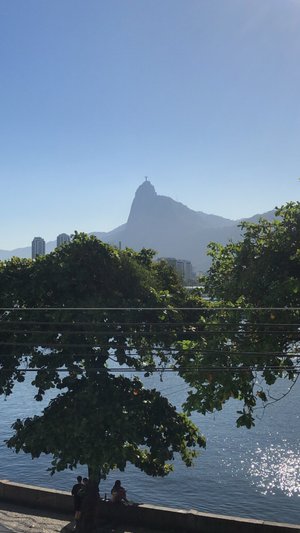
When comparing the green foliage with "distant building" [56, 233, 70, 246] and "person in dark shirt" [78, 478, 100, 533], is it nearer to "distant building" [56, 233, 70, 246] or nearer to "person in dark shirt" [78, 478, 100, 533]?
"person in dark shirt" [78, 478, 100, 533]

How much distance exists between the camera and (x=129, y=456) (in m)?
12.8

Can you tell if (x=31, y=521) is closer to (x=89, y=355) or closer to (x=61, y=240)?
(x=89, y=355)

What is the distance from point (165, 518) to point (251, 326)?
6114mm

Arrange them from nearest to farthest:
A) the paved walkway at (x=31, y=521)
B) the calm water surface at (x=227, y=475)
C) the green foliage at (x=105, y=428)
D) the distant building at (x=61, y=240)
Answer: the green foliage at (x=105, y=428) < the paved walkway at (x=31, y=521) < the distant building at (x=61, y=240) < the calm water surface at (x=227, y=475)

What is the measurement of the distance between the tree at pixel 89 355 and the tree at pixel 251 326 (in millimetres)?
1513

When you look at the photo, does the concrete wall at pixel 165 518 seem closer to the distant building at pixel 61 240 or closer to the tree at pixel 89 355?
the tree at pixel 89 355

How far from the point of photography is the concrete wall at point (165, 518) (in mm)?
13342

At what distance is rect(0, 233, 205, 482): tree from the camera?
1234 cm

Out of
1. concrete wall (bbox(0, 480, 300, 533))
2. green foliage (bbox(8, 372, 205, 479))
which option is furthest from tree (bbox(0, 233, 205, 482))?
concrete wall (bbox(0, 480, 300, 533))

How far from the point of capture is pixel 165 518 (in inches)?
550

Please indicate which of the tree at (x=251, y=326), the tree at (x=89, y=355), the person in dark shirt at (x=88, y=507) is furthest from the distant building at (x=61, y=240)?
the person in dark shirt at (x=88, y=507)

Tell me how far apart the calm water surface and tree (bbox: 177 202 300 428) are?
1164 cm

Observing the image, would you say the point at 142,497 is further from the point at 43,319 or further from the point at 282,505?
the point at 43,319

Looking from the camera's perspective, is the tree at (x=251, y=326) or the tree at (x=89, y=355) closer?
the tree at (x=251, y=326)
